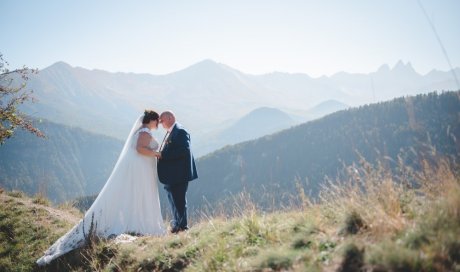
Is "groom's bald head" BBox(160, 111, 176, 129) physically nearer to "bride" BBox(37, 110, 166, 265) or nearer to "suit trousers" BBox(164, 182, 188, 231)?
"bride" BBox(37, 110, 166, 265)

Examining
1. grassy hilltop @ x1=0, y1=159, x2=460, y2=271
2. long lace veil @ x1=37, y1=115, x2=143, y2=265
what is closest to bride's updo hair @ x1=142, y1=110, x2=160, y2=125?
long lace veil @ x1=37, y1=115, x2=143, y2=265

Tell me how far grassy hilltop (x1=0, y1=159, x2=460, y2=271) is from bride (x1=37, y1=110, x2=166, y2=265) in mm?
1101

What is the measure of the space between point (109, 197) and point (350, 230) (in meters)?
6.33

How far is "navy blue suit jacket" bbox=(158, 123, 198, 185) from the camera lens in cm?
839

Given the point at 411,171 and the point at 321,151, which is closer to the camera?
the point at 411,171

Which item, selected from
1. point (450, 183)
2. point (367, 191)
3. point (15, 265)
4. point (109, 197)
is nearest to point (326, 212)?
point (367, 191)

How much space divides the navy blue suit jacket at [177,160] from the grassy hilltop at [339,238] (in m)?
1.57

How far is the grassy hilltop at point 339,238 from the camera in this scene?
340 centimetres

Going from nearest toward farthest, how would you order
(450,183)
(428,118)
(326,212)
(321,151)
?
(450,183) → (326,212) → (428,118) → (321,151)

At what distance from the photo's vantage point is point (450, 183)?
13.0 feet

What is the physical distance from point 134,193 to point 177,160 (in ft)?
4.96

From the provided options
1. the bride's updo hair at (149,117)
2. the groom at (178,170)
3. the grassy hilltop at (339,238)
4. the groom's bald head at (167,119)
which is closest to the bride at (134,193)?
the bride's updo hair at (149,117)

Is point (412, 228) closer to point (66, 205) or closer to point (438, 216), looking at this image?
point (438, 216)

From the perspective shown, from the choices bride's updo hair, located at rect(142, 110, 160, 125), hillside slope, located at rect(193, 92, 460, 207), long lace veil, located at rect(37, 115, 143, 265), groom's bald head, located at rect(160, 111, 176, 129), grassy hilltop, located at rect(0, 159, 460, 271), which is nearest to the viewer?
grassy hilltop, located at rect(0, 159, 460, 271)
